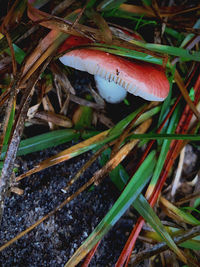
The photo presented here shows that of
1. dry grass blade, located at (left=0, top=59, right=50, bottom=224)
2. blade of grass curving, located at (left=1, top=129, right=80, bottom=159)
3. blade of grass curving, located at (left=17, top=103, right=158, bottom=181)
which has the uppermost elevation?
dry grass blade, located at (left=0, top=59, right=50, bottom=224)

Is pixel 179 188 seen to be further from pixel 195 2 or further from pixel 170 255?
pixel 195 2

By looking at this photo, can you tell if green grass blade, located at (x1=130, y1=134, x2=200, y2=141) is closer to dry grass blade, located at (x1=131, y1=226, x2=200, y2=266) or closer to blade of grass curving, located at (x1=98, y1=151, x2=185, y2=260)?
blade of grass curving, located at (x1=98, y1=151, x2=185, y2=260)

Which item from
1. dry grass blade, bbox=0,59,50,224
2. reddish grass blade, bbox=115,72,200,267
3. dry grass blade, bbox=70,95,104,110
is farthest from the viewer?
dry grass blade, bbox=70,95,104,110

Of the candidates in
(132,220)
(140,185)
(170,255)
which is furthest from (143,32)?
(170,255)

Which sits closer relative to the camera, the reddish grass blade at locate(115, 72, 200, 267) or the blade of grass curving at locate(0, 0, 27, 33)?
the reddish grass blade at locate(115, 72, 200, 267)

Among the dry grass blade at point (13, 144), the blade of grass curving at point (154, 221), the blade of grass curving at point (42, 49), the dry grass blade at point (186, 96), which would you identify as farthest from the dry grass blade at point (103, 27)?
the blade of grass curving at point (154, 221)

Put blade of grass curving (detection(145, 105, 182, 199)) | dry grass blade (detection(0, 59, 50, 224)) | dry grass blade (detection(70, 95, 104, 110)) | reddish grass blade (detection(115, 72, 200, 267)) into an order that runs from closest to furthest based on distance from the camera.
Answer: dry grass blade (detection(0, 59, 50, 224))
reddish grass blade (detection(115, 72, 200, 267))
blade of grass curving (detection(145, 105, 182, 199))
dry grass blade (detection(70, 95, 104, 110))

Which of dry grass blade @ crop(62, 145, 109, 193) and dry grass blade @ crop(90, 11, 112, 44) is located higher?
dry grass blade @ crop(90, 11, 112, 44)

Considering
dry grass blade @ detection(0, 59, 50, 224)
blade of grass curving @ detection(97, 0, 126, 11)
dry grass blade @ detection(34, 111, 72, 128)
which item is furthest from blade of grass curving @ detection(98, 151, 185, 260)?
blade of grass curving @ detection(97, 0, 126, 11)
